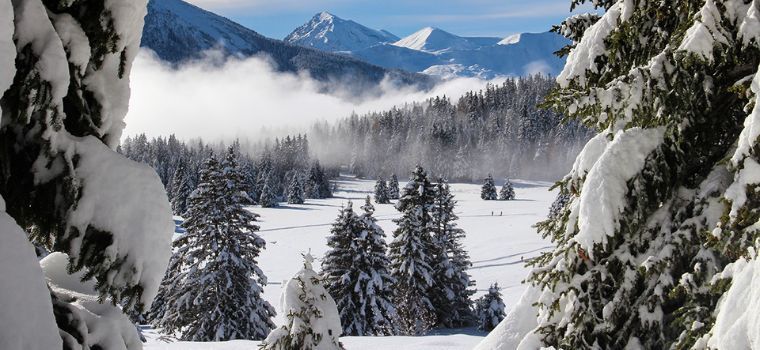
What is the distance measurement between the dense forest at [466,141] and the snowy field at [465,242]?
38662 mm

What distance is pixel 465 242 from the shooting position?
52750 millimetres

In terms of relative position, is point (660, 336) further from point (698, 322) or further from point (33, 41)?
point (33, 41)

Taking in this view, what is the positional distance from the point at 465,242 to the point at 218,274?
33898mm

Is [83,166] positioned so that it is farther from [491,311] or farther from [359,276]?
[491,311]

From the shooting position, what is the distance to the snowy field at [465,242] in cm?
1673

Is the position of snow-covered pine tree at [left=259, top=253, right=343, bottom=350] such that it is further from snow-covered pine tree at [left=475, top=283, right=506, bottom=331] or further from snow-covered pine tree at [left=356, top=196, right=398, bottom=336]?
snow-covered pine tree at [left=475, top=283, right=506, bottom=331]

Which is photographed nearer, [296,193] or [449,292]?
[449,292]

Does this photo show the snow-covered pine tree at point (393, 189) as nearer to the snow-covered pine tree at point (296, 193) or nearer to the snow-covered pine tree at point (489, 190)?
the snow-covered pine tree at point (296, 193)

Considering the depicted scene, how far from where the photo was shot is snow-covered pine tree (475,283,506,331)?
2781cm

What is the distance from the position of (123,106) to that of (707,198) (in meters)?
4.00

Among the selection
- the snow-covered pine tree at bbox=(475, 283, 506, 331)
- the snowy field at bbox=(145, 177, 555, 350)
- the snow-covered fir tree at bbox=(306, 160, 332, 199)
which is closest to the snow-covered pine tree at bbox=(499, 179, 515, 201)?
the snowy field at bbox=(145, 177, 555, 350)

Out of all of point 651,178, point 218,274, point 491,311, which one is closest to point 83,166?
point 651,178

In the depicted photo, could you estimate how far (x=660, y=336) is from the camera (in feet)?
→ 14.7

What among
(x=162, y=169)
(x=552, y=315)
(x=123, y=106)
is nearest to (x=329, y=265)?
(x=552, y=315)
